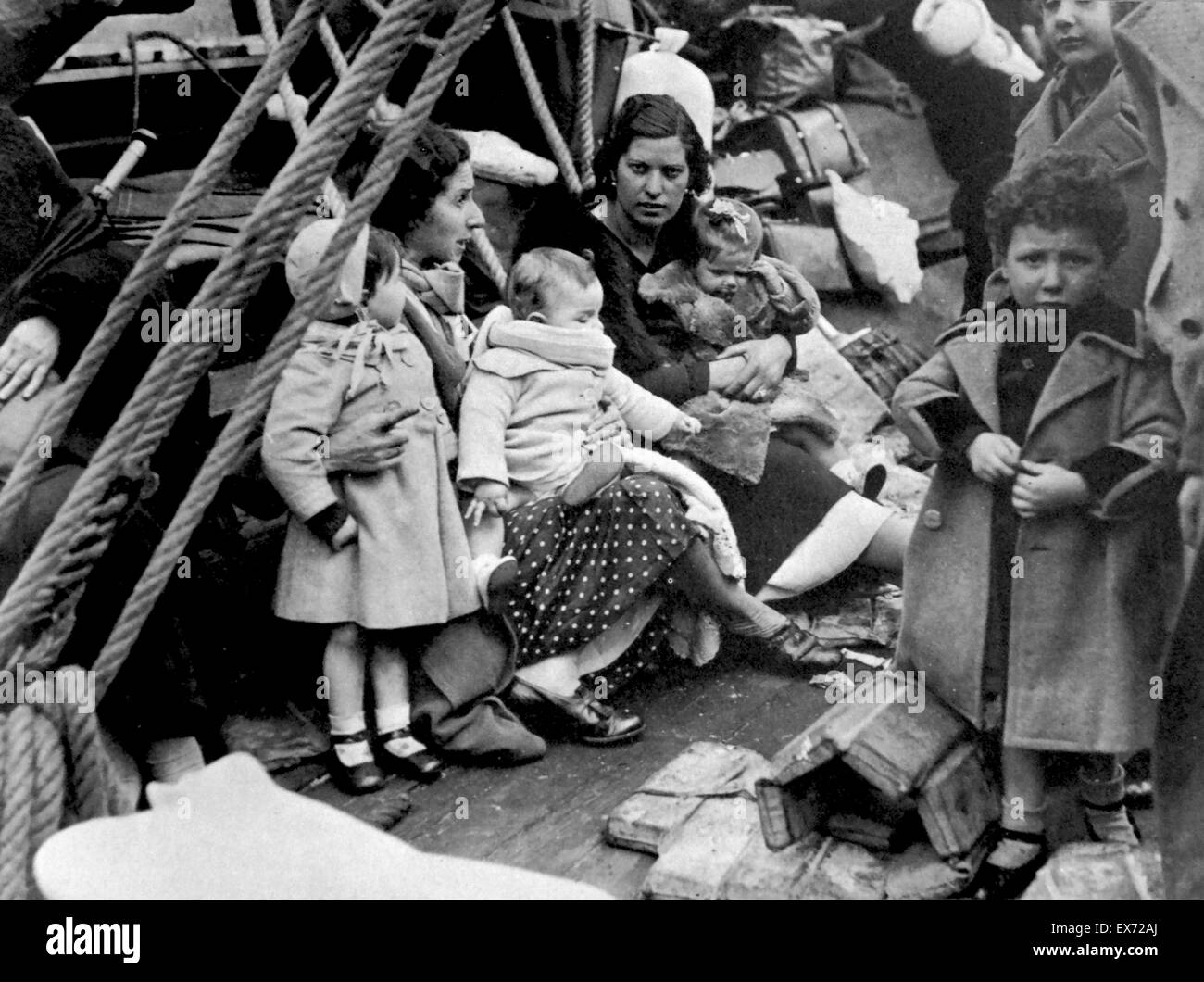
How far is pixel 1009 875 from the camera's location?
2.01 metres

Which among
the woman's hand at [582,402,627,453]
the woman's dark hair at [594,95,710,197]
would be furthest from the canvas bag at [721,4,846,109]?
the woman's hand at [582,402,627,453]

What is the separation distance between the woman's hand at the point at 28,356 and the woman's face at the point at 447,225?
0.68 m

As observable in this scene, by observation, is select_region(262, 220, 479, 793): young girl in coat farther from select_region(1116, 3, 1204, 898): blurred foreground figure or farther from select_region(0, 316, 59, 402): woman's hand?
select_region(1116, 3, 1204, 898): blurred foreground figure

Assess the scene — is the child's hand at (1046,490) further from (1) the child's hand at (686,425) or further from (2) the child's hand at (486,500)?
(2) the child's hand at (486,500)

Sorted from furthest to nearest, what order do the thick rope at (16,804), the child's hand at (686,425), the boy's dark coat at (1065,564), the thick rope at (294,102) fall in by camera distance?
1. the child's hand at (686,425)
2. the thick rope at (294,102)
3. the boy's dark coat at (1065,564)
4. the thick rope at (16,804)

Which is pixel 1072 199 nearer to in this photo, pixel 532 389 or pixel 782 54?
pixel 532 389

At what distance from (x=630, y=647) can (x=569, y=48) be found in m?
1.42

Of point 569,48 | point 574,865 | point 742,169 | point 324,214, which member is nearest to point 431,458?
point 324,214

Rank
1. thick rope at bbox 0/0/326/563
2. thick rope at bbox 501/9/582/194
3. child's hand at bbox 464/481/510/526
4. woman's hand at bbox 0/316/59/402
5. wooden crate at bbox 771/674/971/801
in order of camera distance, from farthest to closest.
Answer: thick rope at bbox 501/9/582/194, child's hand at bbox 464/481/510/526, woman's hand at bbox 0/316/59/402, wooden crate at bbox 771/674/971/801, thick rope at bbox 0/0/326/563

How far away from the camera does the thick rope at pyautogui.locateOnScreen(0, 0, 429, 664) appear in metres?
1.78

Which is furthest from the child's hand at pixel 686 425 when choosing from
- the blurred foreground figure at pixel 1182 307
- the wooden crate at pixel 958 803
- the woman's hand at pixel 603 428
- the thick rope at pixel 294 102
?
the blurred foreground figure at pixel 1182 307

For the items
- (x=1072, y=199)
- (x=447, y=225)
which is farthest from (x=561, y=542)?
(x=1072, y=199)

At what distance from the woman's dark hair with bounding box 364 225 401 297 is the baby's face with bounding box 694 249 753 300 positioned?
0.58 metres

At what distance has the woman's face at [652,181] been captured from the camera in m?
2.58
